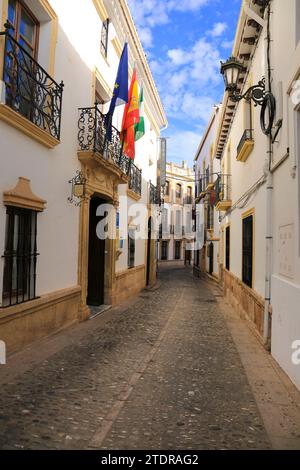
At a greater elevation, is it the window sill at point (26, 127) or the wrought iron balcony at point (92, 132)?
the wrought iron balcony at point (92, 132)

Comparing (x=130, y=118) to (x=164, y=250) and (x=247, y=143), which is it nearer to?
(x=247, y=143)

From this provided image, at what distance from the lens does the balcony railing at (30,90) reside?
474 centimetres

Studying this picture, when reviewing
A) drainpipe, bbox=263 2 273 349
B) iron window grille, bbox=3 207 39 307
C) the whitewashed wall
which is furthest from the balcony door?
drainpipe, bbox=263 2 273 349

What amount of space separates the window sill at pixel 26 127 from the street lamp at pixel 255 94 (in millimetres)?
3184

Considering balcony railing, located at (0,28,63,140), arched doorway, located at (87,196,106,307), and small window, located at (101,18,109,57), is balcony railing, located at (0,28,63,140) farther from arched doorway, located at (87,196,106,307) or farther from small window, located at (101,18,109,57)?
arched doorway, located at (87,196,106,307)

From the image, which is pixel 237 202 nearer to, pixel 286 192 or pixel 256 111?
pixel 256 111

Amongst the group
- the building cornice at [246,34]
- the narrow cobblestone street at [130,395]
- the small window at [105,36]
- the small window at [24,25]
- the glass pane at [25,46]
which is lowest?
the narrow cobblestone street at [130,395]

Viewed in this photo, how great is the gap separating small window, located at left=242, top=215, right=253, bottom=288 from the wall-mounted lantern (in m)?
3.75

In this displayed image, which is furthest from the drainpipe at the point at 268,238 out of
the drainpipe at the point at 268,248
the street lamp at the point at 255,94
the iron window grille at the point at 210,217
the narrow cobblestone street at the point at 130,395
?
the iron window grille at the point at 210,217

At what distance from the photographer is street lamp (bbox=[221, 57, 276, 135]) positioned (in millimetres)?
Answer: 5523

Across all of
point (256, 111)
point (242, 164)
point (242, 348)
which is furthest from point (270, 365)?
point (242, 164)

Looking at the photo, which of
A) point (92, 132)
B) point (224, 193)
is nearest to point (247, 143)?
point (92, 132)

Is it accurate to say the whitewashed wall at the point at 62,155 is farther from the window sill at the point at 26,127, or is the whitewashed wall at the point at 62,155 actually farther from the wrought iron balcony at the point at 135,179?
A: the wrought iron balcony at the point at 135,179
